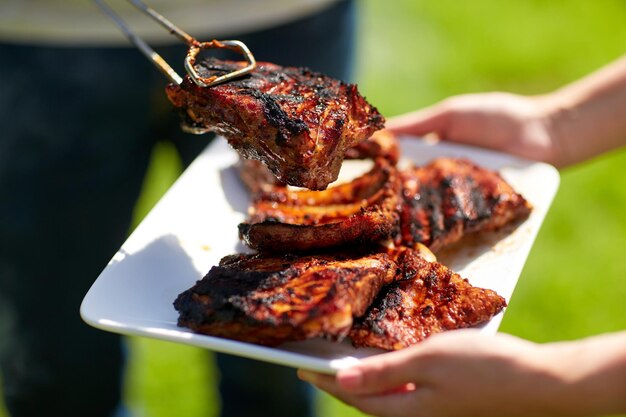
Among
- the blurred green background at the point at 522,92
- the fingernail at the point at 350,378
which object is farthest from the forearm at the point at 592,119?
the fingernail at the point at 350,378

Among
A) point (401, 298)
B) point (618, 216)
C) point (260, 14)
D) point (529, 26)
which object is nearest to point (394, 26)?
point (529, 26)

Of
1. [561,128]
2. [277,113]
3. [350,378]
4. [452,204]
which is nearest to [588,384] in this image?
[350,378]

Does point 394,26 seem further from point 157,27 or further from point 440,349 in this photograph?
point 440,349

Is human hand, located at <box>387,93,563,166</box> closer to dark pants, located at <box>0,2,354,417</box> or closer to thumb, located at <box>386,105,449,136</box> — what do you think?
thumb, located at <box>386,105,449,136</box>

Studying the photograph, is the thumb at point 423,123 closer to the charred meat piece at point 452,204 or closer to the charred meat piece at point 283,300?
the charred meat piece at point 452,204

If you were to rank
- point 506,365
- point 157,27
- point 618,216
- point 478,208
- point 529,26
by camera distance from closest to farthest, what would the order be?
point 506,365 < point 478,208 < point 157,27 < point 618,216 < point 529,26
